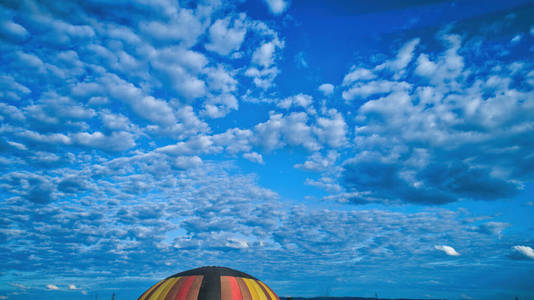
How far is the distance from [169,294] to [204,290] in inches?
96.7

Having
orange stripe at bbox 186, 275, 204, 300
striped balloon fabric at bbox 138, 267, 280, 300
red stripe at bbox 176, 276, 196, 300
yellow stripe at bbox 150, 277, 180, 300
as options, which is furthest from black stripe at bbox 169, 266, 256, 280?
yellow stripe at bbox 150, 277, 180, 300

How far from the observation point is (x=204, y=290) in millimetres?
19453

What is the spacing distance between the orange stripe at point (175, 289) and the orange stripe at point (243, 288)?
384 centimetres

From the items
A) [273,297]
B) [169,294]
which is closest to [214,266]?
[169,294]

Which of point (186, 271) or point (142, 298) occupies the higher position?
point (186, 271)

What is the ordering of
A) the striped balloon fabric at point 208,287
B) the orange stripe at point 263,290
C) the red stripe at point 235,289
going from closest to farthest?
the striped balloon fabric at point 208,287, the red stripe at point 235,289, the orange stripe at point 263,290

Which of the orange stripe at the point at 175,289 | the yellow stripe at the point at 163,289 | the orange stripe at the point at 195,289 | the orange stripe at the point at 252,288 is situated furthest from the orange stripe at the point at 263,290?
the yellow stripe at the point at 163,289

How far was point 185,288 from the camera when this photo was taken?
19719 mm

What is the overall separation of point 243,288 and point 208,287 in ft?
8.44

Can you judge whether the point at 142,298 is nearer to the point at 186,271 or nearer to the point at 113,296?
the point at 186,271

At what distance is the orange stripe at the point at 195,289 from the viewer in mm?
19172

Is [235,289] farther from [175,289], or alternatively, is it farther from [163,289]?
[163,289]

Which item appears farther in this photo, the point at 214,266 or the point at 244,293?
the point at 214,266

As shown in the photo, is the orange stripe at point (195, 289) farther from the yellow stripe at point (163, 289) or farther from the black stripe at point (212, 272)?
the yellow stripe at point (163, 289)
